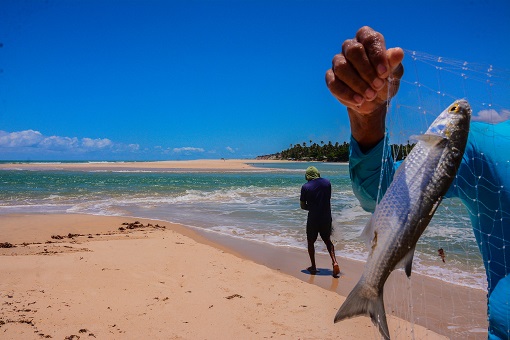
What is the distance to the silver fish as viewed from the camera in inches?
76.0

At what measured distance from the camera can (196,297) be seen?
5.84 metres

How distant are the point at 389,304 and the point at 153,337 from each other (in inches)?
131

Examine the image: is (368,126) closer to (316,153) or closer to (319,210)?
(319,210)

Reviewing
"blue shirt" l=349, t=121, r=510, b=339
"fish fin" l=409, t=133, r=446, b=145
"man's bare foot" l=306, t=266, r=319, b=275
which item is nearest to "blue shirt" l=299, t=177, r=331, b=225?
"man's bare foot" l=306, t=266, r=319, b=275

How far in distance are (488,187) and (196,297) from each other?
4.63 metres

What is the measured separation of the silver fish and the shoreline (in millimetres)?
3018

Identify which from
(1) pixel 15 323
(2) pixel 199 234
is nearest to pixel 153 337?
(1) pixel 15 323

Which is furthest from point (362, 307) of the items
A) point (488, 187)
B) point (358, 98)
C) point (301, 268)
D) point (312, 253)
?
point (301, 268)

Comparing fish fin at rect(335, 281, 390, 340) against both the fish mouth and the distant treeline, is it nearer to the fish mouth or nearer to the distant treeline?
the fish mouth

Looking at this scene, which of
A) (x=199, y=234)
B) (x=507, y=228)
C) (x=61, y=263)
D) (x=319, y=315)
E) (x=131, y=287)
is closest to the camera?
(x=507, y=228)

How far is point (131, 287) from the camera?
6.11 meters

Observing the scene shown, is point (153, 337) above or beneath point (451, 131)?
beneath

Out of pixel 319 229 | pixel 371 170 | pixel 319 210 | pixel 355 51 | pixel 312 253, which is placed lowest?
pixel 312 253

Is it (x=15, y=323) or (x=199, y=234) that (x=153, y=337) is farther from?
(x=199, y=234)
